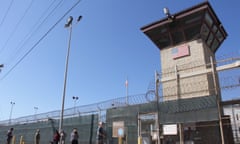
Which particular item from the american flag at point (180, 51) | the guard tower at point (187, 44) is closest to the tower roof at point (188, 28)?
the guard tower at point (187, 44)

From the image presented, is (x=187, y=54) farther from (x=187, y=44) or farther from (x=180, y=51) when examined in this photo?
(x=187, y=44)

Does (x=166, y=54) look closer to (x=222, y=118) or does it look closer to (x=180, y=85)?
(x=180, y=85)

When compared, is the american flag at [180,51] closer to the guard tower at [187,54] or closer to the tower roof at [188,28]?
the guard tower at [187,54]

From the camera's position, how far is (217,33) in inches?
710

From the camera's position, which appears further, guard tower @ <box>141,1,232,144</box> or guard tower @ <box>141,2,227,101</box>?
guard tower @ <box>141,2,227,101</box>

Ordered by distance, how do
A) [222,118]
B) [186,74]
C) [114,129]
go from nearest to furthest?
[222,118] < [114,129] < [186,74]

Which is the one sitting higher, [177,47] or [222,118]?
[177,47]

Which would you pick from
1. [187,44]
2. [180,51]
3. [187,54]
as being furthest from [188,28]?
[187,54]

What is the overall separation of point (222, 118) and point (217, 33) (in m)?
10.7

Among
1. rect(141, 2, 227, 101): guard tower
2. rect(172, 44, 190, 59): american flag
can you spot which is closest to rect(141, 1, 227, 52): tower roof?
rect(141, 2, 227, 101): guard tower

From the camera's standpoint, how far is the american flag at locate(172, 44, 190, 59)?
1653 centimetres

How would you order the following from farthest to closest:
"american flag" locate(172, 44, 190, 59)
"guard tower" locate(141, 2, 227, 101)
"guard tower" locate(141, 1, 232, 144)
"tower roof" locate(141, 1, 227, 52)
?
1. "american flag" locate(172, 44, 190, 59)
2. "tower roof" locate(141, 1, 227, 52)
3. "guard tower" locate(141, 2, 227, 101)
4. "guard tower" locate(141, 1, 232, 144)

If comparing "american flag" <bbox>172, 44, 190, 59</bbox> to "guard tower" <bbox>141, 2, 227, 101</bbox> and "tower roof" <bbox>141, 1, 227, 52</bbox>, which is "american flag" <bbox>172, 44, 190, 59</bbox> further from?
"tower roof" <bbox>141, 1, 227, 52</bbox>

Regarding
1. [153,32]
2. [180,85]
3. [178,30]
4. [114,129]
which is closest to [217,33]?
[178,30]
